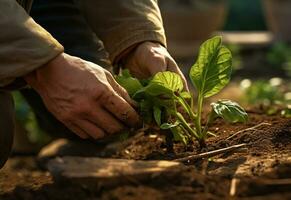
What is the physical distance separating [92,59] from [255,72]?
12.2 ft

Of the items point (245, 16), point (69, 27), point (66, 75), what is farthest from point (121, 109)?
point (245, 16)

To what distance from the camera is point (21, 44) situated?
179 cm

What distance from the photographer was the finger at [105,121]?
182 cm

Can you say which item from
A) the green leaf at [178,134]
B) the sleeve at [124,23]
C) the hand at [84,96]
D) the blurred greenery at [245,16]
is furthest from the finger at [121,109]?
the blurred greenery at [245,16]

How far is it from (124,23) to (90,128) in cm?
56

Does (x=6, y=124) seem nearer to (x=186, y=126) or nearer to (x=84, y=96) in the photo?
(x=84, y=96)

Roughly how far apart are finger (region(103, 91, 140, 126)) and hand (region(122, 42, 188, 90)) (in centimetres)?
21

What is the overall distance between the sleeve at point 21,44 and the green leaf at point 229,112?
44cm

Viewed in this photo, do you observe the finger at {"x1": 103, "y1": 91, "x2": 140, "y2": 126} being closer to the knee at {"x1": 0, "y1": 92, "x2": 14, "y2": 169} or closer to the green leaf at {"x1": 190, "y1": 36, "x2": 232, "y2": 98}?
the green leaf at {"x1": 190, "y1": 36, "x2": 232, "y2": 98}

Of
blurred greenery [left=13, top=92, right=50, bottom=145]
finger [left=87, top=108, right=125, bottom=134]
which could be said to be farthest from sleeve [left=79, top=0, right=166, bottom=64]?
blurred greenery [left=13, top=92, right=50, bottom=145]

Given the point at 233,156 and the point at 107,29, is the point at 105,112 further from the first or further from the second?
the point at 107,29

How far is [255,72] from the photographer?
20.6 feet

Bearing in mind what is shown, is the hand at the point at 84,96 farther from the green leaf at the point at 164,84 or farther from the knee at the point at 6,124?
the knee at the point at 6,124

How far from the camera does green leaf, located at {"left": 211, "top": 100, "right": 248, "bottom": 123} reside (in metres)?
1.79
